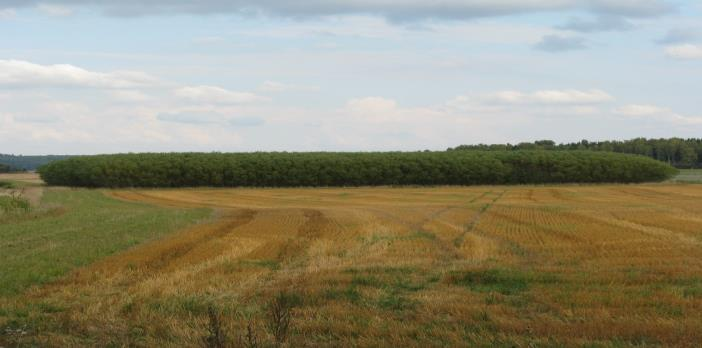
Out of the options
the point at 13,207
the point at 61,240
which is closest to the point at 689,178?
the point at 13,207

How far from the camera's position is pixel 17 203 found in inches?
1676

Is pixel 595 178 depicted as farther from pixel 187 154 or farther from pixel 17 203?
pixel 17 203

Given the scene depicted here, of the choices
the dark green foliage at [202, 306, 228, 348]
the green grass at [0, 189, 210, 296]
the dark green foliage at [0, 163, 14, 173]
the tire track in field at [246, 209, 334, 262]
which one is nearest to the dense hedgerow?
the dark green foliage at [0, 163, 14, 173]

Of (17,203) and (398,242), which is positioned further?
(17,203)

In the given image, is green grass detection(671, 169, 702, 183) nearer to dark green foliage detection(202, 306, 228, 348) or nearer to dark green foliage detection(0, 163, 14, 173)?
dark green foliage detection(0, 163, 14, 173)

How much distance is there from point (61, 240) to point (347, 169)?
78.6m

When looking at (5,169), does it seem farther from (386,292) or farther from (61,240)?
(386,292)

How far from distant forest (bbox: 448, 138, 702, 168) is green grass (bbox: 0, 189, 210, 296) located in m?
121

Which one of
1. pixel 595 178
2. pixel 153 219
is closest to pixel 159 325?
pixel 153 219

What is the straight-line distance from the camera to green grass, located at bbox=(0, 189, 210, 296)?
1739cm

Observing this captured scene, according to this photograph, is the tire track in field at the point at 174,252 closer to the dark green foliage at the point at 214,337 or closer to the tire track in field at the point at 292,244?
the tire track in field at the point at 292,244

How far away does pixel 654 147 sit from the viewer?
539 feet

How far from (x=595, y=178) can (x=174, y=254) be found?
90.0 m

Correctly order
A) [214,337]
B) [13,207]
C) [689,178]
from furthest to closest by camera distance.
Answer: [689,178], [13,207], [214,337]
